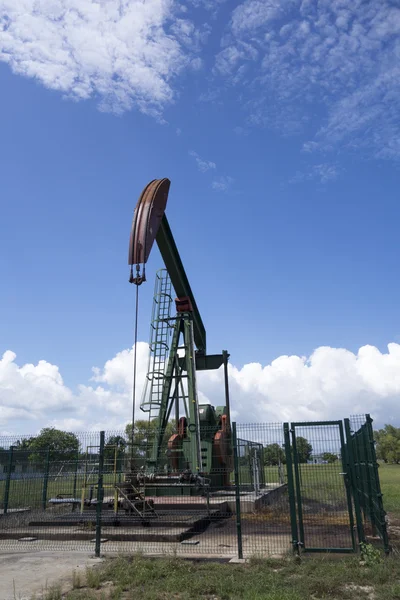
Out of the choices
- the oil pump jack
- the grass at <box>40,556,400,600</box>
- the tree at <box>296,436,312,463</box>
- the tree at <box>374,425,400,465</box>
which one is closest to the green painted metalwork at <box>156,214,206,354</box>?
the oil pump jack

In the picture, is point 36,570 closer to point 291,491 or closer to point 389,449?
point 291,491

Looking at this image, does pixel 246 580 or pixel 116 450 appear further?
pixel 116 450

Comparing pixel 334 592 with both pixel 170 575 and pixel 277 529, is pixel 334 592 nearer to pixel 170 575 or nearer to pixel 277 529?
pixel 170 575

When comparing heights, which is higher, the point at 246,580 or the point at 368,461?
the point at 368,461

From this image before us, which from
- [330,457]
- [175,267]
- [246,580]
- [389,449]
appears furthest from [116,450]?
[389,449]

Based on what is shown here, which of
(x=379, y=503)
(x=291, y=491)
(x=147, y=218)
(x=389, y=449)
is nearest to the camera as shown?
(x=379, y=503)

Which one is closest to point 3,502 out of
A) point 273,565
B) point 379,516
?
point 273,565

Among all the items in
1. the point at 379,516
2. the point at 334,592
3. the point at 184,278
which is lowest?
the point at 334,592

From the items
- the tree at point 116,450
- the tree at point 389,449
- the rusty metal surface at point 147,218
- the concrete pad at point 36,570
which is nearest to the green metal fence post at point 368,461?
the concrete pad at point 36,570

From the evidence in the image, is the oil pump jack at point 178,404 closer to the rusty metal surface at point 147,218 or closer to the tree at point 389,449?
the rusty metal surface at point 147,218

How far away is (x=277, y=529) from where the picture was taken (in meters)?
12.1

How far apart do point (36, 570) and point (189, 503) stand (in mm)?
6255

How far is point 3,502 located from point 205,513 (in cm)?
696

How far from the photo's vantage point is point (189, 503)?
14.4 meters
